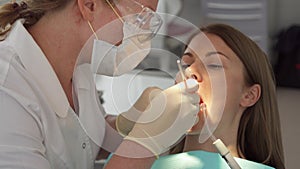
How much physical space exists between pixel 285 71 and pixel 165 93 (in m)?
2.73

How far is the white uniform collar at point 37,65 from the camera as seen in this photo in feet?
4.09

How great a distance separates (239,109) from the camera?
1.69 meters

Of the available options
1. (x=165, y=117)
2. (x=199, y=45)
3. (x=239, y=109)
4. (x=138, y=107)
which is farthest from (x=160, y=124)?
(x=239, y=109)

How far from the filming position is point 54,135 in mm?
1275

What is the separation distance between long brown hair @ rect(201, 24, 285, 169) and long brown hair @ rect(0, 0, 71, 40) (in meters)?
0.60

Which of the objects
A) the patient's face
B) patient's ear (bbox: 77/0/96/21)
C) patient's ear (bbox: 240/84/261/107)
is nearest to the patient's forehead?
the patient's face

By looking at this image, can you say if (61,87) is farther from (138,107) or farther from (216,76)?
(216,76)

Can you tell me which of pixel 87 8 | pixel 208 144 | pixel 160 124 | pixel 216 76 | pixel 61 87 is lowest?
pixel 208 144

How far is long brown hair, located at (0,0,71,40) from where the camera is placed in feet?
4.22

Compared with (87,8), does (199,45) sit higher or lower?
lower

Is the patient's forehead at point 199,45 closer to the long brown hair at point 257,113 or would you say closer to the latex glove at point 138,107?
the long brown hair at point 257,113

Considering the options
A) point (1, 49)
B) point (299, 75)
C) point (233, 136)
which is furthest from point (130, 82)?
point (299, 75)

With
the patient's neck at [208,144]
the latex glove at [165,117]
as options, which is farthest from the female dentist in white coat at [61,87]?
the patient's neck at [208,144]

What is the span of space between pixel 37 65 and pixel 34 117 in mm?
142
